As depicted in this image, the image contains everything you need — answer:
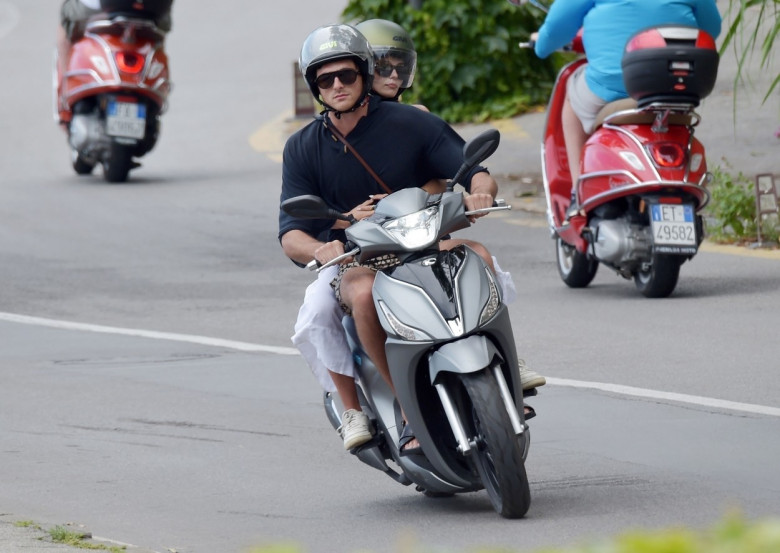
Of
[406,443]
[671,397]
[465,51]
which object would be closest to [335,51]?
[406,443]

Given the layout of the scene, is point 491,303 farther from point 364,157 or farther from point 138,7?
point 138,7

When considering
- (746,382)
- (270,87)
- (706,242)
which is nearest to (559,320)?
(746,382)

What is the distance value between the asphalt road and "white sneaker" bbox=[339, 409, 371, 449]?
0.24 metres

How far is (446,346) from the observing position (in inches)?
209

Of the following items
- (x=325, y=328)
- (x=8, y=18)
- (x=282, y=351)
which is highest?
(x=325, y=328)

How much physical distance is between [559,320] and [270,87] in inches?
644

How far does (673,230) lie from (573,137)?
133 cm

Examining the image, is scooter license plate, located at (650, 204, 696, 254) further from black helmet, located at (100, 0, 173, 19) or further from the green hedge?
the green hedge

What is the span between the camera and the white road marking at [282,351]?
23.9 feet

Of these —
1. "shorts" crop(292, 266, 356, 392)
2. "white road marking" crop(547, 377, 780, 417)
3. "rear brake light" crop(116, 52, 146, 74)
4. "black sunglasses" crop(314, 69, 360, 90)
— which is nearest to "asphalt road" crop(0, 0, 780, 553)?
"white road marking" crop(547, 377, 780, 417)

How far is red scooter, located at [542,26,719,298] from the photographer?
32.5ft

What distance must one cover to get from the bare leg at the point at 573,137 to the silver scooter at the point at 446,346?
17.7 feet

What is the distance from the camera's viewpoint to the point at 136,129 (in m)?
17.5

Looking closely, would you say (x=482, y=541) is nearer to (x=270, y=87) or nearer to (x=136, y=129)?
(x=136, y=129)
